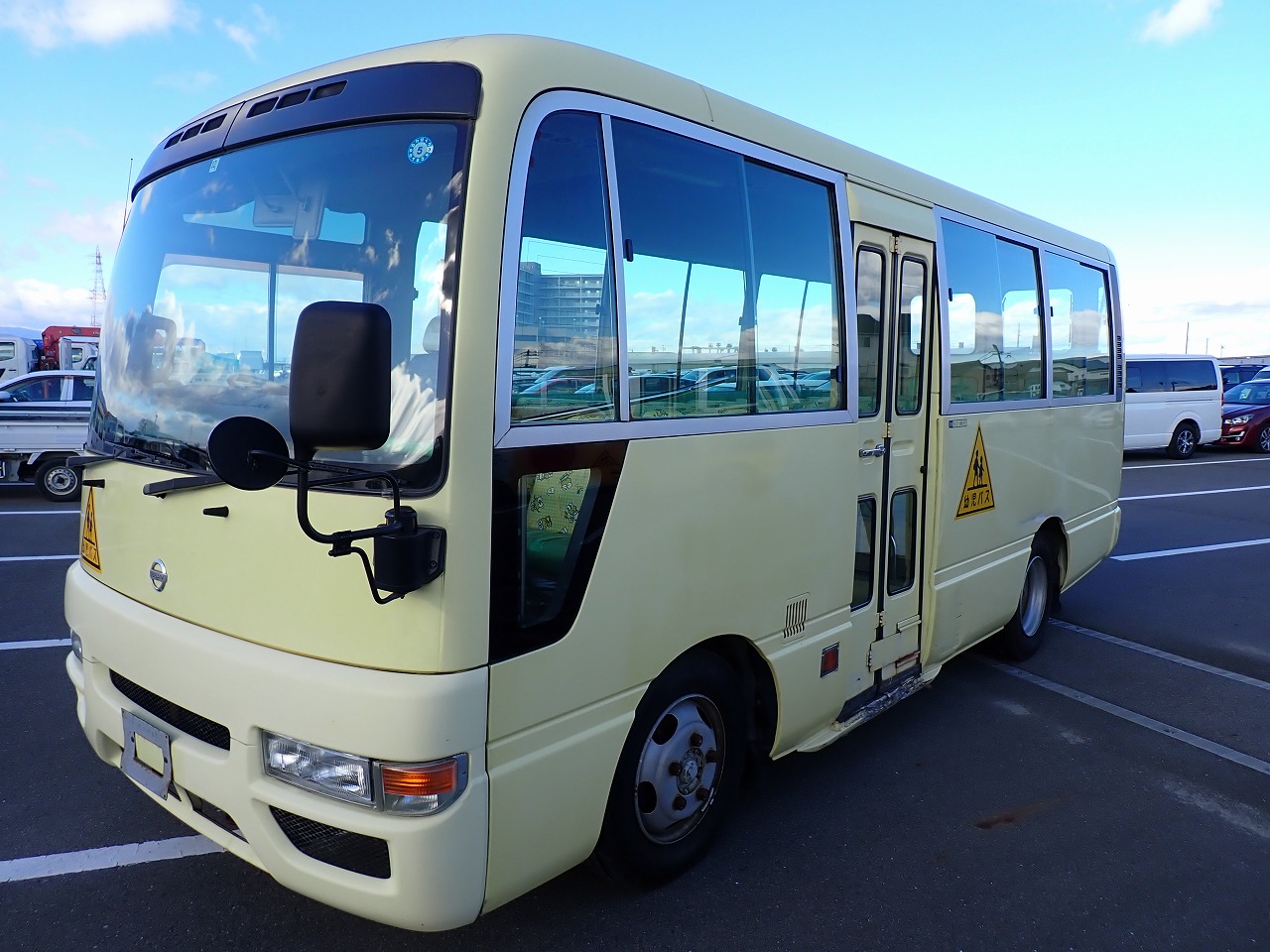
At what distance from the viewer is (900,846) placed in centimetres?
362

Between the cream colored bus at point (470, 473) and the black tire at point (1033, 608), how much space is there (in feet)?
7.98

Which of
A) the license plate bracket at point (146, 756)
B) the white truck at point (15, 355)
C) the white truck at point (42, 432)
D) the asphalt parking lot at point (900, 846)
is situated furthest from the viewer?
the white truck at point (15, 355)

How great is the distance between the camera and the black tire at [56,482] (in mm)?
11914

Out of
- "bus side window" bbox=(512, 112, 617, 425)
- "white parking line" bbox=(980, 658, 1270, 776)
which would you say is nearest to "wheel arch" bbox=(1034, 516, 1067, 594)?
"white parking line" bbox=(980, 658, 1270, 776)

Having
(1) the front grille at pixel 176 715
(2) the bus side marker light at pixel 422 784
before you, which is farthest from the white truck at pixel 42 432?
(2) the bus side marker light at pixel 422 784

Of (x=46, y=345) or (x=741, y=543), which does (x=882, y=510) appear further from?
(x=46, y=345)

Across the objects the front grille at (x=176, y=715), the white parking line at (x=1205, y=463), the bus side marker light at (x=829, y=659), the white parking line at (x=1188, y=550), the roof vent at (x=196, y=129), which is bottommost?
the white parking line at (x=1188, y=550)

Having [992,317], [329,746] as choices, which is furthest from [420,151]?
[992,317]

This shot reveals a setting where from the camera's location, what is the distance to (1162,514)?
39.7 ft

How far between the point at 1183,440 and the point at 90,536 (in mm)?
21704

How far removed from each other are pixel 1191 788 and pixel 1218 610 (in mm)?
3833

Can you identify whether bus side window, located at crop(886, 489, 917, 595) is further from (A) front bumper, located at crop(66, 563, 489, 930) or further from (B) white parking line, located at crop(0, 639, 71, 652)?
(B) white parking line, located at crop(0, 639, 71, 652)

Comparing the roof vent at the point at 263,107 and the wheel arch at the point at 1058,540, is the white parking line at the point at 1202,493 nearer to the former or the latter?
the wheel arch at the point at 1058,540

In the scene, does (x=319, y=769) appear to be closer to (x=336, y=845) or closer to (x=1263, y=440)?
(x=336, y=845)
